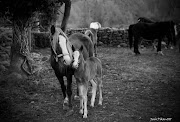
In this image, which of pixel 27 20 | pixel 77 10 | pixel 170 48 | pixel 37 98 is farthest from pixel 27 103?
pixel 77 10

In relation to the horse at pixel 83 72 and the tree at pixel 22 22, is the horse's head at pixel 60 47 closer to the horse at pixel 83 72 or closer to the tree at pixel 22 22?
the horse at pixel 83 72

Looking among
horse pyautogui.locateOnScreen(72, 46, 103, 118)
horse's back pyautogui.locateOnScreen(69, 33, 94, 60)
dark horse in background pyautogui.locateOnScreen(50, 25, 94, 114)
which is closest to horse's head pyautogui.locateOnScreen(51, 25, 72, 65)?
dark horse in background pyautogui.locateOnScreen(50, 25, 94, 114)

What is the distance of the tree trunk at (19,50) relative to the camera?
6.82 m

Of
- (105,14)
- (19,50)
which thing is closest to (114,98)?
(19,50)

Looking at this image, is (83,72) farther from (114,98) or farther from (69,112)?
(114,98)

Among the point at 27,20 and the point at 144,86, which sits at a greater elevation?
the point at 27,20

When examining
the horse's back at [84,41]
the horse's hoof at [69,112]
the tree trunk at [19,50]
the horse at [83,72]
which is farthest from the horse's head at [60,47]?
A: the tree trunk at [19,50]

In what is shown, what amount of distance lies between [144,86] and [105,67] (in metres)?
2.96

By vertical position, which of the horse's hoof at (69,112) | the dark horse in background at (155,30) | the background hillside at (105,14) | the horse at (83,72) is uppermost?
the background hillside at (105,14)

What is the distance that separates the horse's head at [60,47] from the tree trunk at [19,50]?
107 inches

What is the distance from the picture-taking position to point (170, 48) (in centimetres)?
1333

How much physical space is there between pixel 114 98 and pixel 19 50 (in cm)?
377

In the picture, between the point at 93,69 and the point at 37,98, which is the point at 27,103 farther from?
the point at 93,69

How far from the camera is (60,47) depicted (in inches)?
174
